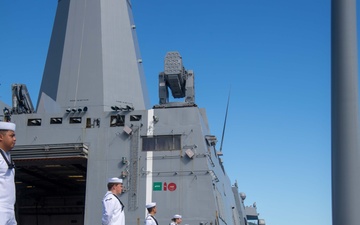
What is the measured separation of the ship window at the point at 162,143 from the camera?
15.2 m

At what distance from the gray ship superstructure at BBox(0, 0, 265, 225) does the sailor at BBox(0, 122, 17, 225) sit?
10.6 meters

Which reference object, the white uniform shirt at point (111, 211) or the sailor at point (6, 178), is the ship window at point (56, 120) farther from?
the sailor at point (6, 178)

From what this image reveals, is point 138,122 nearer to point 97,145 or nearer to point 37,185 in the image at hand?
point 97,145

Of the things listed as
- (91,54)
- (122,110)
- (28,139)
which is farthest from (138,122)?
(91,54)

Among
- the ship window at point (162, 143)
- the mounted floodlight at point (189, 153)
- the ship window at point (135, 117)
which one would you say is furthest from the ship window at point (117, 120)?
the mounted floodlight at point (189, 153)

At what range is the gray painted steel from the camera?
4.88m

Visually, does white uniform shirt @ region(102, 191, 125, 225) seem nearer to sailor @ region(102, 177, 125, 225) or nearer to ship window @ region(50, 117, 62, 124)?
sailor @ region(102, 177, 125, 225)

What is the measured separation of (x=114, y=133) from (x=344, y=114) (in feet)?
37.0

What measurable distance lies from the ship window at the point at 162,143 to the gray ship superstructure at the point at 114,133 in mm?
31

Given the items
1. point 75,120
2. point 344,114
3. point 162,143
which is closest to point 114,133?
point 75,120

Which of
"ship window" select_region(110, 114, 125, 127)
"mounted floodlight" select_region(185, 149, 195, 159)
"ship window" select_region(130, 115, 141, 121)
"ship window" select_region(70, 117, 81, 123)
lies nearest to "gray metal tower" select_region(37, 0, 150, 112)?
"ship window" select_region(70, 117, 81, 123)

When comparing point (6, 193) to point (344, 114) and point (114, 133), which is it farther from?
point (114, 133)

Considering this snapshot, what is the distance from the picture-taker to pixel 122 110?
52.1 feet

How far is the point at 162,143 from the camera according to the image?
15.3 metres
